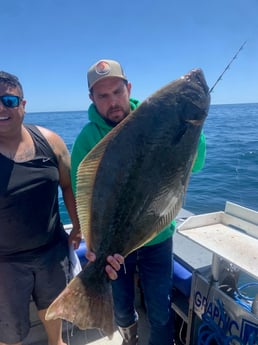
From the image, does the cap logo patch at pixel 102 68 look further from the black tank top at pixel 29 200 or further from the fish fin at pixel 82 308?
the fish fin at pixel 82 308

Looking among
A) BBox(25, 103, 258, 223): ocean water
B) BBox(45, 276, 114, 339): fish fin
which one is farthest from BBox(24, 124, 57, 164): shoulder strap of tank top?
BBox(25, 103, 258, 223): ocean water

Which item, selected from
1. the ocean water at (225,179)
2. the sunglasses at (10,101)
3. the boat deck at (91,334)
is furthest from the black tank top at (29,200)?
the ocean water at (225,179)

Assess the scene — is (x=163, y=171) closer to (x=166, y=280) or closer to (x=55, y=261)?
(x=166, y=280)

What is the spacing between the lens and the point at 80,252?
325 cm

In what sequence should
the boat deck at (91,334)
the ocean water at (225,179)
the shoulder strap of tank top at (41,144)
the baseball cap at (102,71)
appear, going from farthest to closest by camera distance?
the ocean water at (225,179) → the boat deck at (91,334) → the shoulder strap of tank top at (41,144) → the baseball cap at (102,71)

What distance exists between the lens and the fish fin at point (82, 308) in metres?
1.80

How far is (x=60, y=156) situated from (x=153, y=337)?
174 centimetres

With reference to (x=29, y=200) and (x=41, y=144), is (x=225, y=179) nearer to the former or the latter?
(x=41, y=144)

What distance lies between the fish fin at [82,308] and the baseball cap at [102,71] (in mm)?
1272

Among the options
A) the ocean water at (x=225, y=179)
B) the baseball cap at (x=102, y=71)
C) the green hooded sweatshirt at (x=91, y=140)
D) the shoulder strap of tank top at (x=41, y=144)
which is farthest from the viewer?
the ocean water at (x=225, y=179)

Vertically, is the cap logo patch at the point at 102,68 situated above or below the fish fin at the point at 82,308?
above

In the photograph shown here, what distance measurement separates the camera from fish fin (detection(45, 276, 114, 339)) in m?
1.80

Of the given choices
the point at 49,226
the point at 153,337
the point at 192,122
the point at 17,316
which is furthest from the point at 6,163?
the point at 153,337

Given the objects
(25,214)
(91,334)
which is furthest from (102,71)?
(91,334)
